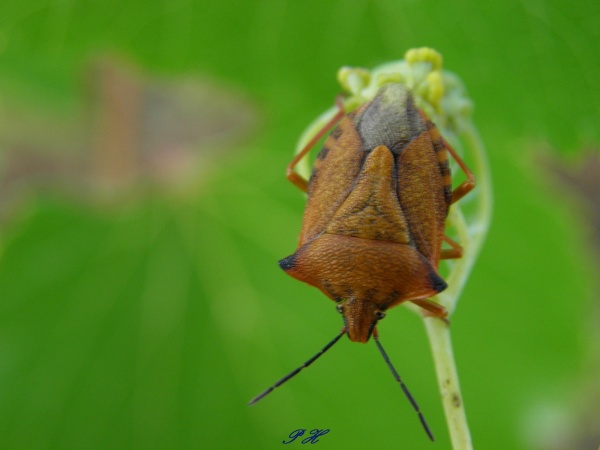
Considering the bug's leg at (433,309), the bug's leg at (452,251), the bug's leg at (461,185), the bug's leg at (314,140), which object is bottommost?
the bug's leg at (433,309)

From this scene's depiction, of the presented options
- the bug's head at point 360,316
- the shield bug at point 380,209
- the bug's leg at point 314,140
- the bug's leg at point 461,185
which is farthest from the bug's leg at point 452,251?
the bug's leg at point 314,140

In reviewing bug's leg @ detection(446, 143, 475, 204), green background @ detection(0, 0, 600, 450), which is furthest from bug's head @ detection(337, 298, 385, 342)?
green background @ detection(0, 0, 600, 450)

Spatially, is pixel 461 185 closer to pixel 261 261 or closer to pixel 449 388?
pixel 449 388

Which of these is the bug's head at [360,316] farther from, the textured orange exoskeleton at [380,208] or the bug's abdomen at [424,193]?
the bug's abdomen at [424,193]

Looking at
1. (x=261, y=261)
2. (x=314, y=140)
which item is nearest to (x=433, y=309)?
(x=314, y=140)

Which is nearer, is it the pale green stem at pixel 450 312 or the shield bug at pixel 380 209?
the pale green stem at pixel 450 312

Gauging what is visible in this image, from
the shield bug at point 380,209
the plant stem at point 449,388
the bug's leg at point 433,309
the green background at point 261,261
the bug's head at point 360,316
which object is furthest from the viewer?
the green background at point 261,261

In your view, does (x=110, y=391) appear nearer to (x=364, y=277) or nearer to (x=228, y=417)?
(x=228, y=417)
